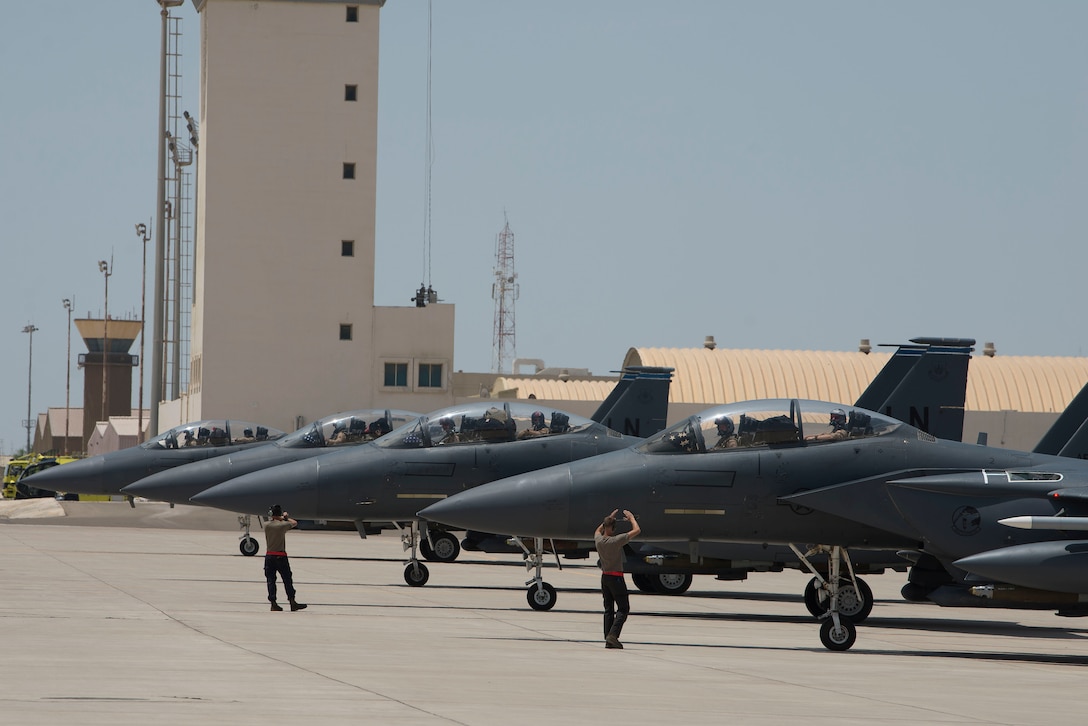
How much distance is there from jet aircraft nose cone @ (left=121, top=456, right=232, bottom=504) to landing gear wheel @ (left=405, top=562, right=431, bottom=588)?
6.09 meters

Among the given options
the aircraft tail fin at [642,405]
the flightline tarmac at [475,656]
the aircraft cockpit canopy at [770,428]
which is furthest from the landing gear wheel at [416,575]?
the aircraft tail fin at [642,405]

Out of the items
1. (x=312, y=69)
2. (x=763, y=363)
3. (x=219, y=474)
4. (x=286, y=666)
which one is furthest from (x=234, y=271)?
(x=286, y=666)

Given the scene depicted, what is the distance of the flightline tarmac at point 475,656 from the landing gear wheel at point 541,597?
0.78ft

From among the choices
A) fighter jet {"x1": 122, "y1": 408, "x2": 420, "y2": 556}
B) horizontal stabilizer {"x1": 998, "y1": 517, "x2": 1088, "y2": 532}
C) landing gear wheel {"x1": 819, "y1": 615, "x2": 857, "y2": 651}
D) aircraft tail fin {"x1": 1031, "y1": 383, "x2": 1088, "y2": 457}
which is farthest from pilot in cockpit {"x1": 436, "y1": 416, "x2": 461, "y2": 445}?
horizontal stabilizer {"x1": 998, "y1": 517, "x2": 1088, "y2": 532}

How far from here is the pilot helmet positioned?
17383 mm

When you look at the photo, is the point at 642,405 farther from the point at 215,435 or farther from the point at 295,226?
the point at 295,226

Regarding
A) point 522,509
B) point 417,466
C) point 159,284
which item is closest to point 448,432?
point 417,466

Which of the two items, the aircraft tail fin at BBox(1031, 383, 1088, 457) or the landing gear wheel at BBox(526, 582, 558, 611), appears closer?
the landing gear wheel at BBox(526, 582, 558, 611)

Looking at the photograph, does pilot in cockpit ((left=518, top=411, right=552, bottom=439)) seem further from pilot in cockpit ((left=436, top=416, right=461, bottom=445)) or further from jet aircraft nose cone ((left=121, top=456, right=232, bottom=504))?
jet aircraft nose cone ((left=121, top=456, right=232, bottom=504))

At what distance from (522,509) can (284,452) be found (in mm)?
9982

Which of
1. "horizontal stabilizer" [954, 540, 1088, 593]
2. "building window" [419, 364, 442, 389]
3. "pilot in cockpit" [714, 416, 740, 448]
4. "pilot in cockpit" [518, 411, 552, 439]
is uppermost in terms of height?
"building window" [419, 364, 442, 389]

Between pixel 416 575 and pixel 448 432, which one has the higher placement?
pixel 448 432

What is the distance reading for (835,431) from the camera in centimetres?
1730

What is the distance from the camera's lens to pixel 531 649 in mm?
13984
